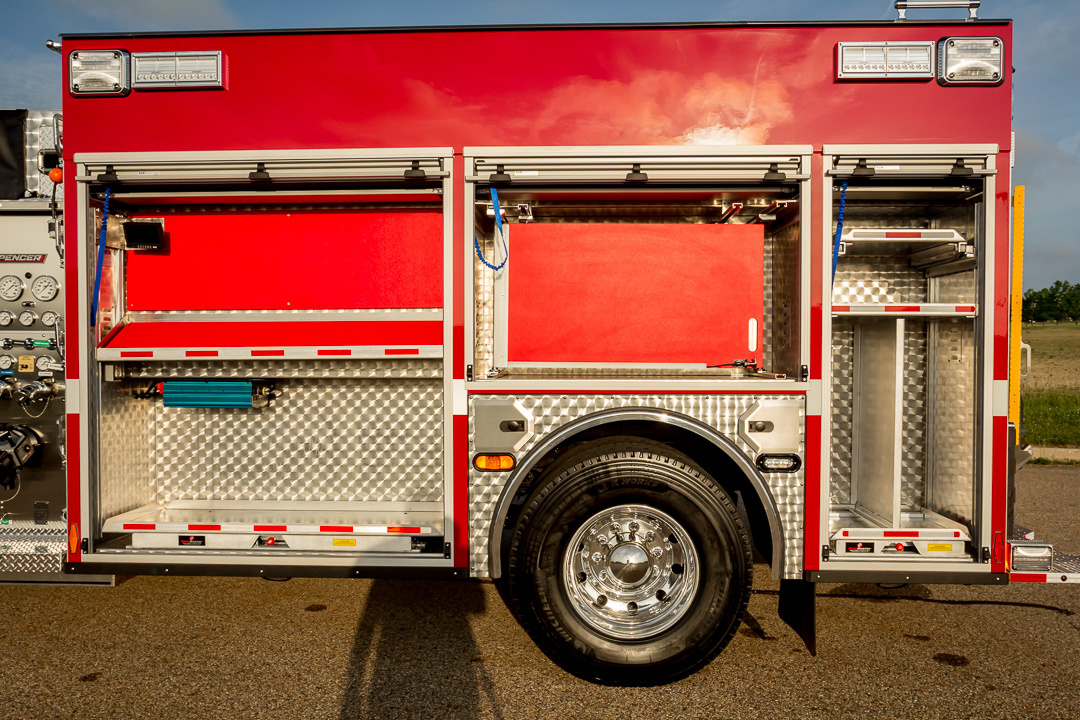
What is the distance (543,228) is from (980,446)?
2.31m

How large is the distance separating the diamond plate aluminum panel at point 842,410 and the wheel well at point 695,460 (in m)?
0.67

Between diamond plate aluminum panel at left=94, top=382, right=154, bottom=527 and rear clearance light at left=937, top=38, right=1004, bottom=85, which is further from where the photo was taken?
diamond plate aluminum panel at left=94, top=382, right=154, bottom=527

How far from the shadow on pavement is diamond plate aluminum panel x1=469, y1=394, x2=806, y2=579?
1.65 feet

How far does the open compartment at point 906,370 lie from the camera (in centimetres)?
303

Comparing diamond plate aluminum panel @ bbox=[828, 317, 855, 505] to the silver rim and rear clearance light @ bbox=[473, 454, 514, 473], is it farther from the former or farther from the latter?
rear clearance light @ bbox=[473, 454, 514, 473]

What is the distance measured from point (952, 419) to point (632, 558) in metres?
1.79

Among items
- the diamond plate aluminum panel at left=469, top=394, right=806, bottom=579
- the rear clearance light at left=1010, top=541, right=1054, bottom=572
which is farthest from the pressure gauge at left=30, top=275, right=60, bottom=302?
the rear clearance light at left=1010, top=541, right=1054, bottom=572

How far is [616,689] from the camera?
9.84 feet

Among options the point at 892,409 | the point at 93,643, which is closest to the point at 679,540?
the point at 892,409

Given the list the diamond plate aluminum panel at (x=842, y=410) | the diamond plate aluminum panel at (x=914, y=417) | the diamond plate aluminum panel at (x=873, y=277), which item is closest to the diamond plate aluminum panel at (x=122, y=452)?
the diamond plate aluminum panel at (x=842, y=410)

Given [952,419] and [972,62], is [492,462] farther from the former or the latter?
[972,62]

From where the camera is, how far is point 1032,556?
298 centimetres

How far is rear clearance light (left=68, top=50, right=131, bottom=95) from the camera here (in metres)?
3.12

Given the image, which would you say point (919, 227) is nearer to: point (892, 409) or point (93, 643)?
point (892, 409)
